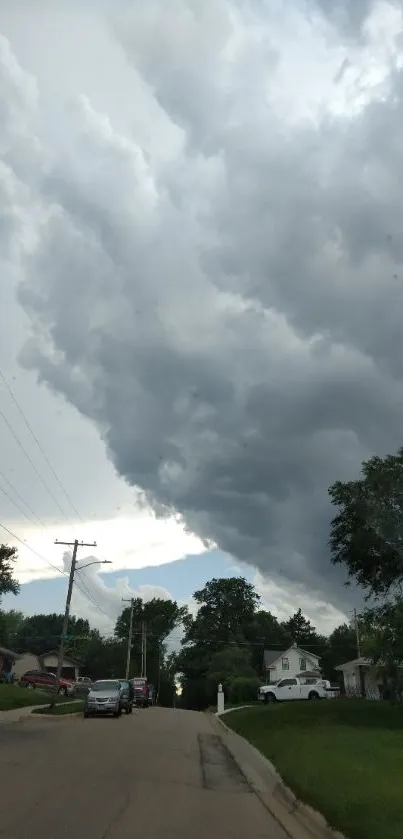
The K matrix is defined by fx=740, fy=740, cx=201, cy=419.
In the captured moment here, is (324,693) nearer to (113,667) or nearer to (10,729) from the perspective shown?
(10,729)

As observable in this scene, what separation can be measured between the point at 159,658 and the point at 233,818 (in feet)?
412

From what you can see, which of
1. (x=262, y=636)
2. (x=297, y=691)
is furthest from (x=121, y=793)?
(x=262, y=636)

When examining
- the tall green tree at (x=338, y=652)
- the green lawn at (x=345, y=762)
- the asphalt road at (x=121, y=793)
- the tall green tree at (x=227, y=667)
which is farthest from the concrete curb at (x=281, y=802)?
the tall green tree at (x=338, y=652)

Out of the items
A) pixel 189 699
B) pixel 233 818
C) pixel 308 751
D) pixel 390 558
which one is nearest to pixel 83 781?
pixel 233 818

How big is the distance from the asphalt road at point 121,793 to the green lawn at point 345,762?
90cm

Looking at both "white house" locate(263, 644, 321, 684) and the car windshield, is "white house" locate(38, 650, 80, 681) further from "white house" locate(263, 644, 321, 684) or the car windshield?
the car windshield

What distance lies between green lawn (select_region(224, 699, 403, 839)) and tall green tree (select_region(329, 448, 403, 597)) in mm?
5006

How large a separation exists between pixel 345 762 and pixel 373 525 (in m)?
12.5

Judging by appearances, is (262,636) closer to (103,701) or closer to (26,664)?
(26,664)

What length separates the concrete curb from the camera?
8992mm

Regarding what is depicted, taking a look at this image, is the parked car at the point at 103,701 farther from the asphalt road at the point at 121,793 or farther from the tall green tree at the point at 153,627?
the tall green tree at the point at 153,627

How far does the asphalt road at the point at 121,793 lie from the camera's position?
8.62 metres

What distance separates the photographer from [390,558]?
2650cm

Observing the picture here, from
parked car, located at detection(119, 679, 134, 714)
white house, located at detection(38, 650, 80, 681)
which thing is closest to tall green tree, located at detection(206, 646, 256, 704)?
white house, located at detection(38, 650, 80, 681)
